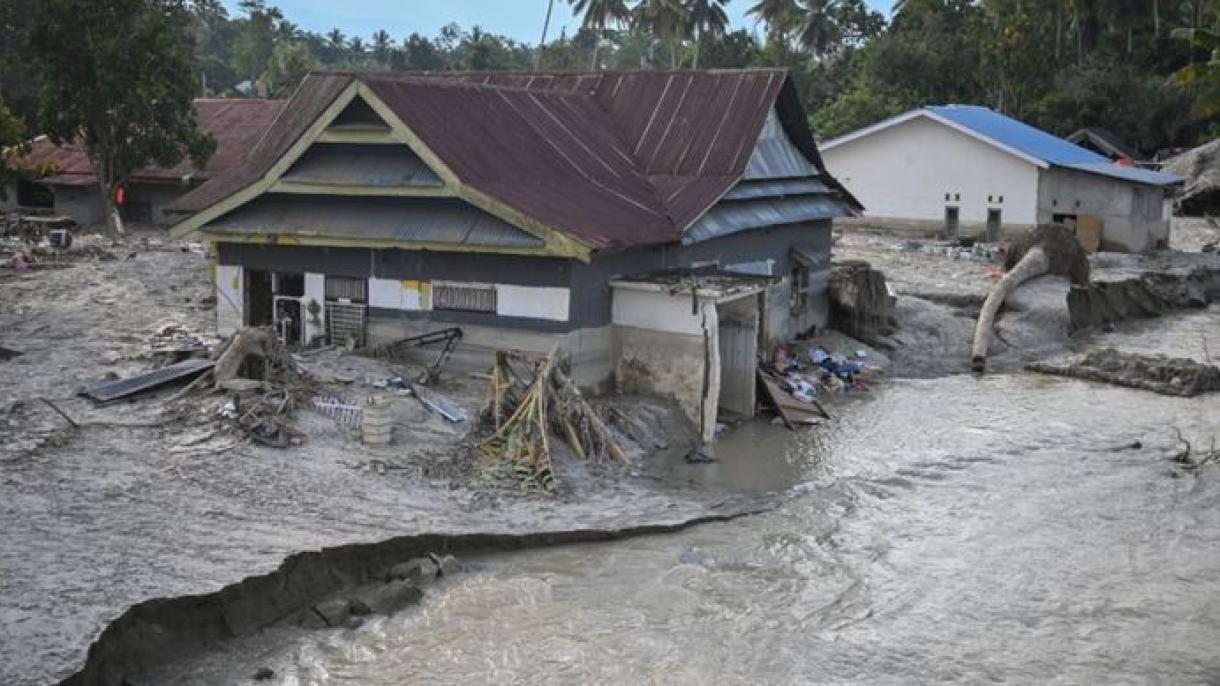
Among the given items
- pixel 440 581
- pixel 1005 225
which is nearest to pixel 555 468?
pixel 440 581

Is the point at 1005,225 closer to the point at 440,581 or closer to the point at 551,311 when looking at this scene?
the point at 551,311

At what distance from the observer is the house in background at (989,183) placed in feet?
129

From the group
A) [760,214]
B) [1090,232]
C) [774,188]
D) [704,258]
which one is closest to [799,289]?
[774,188]

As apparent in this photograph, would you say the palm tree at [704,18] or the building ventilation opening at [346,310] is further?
the palm tree at [704,18]

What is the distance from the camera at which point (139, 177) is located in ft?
121

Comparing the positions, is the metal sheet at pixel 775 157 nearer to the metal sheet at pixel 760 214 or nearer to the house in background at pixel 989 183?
the metal sheet at pixel 760 214

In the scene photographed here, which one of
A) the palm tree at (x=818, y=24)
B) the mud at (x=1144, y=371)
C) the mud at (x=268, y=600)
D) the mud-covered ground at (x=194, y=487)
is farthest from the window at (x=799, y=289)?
the palm tree at (x=818, y=24)

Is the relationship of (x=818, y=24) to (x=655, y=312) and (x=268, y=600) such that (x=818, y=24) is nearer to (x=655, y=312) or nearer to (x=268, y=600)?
(x=655, y=312)

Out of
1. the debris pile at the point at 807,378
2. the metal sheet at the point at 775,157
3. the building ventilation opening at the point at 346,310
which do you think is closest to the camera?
the building ventilation opening at the point at 346,310

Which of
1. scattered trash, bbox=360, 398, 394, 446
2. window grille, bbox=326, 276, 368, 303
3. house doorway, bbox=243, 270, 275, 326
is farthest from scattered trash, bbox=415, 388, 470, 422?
house doorway, bbox=243, 270, 275, 326

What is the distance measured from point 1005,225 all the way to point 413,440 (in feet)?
95.8

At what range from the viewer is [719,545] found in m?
14.1

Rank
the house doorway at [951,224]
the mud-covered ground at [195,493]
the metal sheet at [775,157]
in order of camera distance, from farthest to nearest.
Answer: the house doorway at [951,224] → the metal sheet at [775,157] → the mud-covered ground at [195,493]

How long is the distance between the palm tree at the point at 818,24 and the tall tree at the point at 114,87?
147ft
